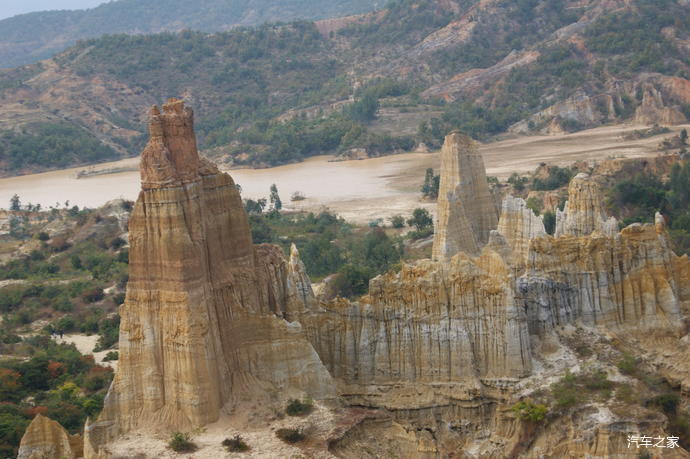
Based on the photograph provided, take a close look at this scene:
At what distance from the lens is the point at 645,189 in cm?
6044

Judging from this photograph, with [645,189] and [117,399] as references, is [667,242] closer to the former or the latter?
[117,399]

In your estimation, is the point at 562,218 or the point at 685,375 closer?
the point at 685,375

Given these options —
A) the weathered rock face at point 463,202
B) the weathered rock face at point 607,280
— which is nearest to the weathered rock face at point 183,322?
the weathered rock face at point 607,280

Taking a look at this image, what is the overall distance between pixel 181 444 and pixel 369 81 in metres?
135

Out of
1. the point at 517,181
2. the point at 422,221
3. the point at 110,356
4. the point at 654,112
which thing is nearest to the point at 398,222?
the point at 422,221

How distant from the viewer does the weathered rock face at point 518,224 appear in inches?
1284

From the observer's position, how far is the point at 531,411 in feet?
82.5

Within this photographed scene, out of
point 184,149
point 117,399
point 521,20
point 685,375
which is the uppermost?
point 521,20

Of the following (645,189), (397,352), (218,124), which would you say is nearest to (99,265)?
(645,189)

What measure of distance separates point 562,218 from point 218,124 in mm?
115816

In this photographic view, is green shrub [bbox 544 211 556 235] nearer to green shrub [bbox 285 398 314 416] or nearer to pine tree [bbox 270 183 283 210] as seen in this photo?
green shrub [bbox 285 398 314 416]

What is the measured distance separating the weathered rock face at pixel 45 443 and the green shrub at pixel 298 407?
5579mm

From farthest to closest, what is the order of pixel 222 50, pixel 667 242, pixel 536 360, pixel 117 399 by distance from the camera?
1. pixel 222 50
2. pixel 667 242
3. pixel 536 360
4. pixel 117 399

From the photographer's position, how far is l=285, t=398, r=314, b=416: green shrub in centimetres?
2391
